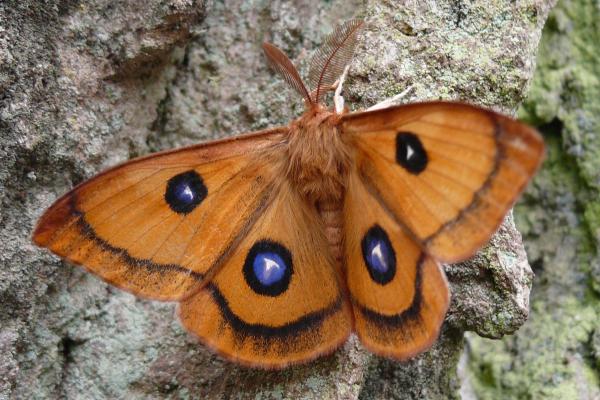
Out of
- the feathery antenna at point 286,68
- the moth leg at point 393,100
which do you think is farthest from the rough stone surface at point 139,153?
the feathery antenna at point 286,68

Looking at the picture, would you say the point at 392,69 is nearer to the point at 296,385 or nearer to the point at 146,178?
the point at 146,178

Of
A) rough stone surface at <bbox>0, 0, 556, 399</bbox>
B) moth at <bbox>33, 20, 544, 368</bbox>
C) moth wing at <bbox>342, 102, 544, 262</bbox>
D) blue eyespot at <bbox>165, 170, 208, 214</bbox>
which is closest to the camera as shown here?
moth wing at <bbox>342, 102, 544, 262</bbox>

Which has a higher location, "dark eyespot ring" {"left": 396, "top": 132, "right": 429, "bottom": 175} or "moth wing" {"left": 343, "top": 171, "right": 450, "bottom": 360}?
"dark eyespot ring" {"left": 396, "top": 132, "right": 429, "bottom": 175}

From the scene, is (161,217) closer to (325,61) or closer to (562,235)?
(325,61)

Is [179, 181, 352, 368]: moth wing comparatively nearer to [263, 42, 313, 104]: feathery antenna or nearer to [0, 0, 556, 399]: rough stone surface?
[0, 0, 556, 399]: rough stone surface

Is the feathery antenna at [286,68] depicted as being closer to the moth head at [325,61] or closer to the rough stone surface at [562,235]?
the moth head at [325,61]

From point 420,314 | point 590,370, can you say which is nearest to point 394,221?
point 420,314

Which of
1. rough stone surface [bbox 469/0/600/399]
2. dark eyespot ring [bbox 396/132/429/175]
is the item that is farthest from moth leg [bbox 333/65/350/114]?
rough stone surface [bbox 469/0/600/399]
